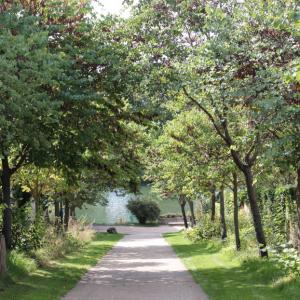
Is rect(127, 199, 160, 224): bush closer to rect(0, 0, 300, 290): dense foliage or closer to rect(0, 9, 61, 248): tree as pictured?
rect(0, 0, 300, 290): dense foliage

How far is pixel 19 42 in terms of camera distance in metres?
9.57

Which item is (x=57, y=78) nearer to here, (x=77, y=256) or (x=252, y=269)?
(x=252, y=269)

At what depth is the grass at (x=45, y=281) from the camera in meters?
11.3

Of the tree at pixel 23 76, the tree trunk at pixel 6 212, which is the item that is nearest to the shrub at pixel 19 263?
the tree trunk at pixel 6 212

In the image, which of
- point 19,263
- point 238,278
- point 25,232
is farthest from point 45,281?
point 238,278

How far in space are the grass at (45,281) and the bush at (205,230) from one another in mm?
9814

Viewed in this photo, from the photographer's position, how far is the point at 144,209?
5056cm

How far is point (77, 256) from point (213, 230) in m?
8.97

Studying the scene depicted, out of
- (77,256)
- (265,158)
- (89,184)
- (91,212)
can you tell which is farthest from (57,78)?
(91,212)

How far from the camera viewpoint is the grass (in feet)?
37.1

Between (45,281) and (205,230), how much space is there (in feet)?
50.7

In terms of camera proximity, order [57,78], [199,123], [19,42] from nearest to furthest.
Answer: [19,42]
[57,78]
[199,123]

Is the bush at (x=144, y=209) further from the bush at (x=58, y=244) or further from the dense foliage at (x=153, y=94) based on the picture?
the dense foliage at (x=153, y=94)

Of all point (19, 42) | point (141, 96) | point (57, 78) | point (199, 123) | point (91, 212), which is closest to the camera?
point (19, 42)
